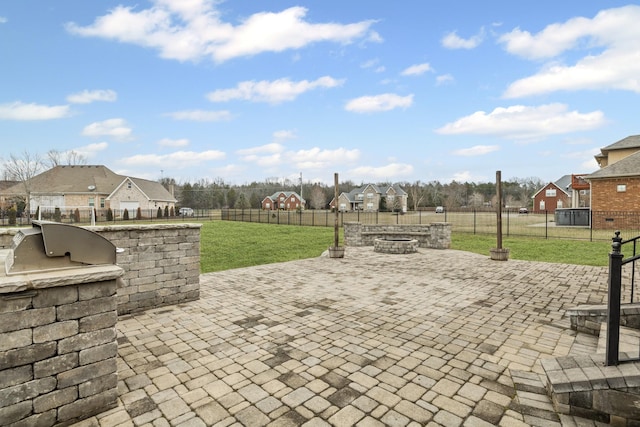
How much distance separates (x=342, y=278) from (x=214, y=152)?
3503 centimetres

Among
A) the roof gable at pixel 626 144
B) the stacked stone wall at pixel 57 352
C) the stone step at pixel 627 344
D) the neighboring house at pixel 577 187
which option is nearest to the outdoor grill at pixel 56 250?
the stacked stone wall at pixel 57 352

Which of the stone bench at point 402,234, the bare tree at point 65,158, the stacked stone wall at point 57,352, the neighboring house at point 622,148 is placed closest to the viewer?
the stacked stone wall at point 57,352

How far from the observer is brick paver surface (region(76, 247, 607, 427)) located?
2.38m

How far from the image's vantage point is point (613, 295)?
7.82 ft

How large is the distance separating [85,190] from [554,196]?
193 ft

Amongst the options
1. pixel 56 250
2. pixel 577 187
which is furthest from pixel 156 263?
pixel 577 187

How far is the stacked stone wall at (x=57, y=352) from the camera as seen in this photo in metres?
2.07

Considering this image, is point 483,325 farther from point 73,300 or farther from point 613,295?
point 73,300

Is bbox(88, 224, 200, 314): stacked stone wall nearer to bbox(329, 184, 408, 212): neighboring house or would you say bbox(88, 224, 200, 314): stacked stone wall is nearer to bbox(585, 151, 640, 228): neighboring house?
bbox(585, 151, 640, 228): neighboring house

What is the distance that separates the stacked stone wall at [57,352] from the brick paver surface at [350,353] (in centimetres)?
21

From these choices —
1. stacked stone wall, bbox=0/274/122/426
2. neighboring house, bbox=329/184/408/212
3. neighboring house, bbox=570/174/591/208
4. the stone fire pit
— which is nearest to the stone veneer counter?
stacked stone wall, bbox=0/274/122/426

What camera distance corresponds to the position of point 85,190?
35.5m

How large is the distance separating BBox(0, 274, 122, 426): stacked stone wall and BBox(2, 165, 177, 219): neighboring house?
36.5m

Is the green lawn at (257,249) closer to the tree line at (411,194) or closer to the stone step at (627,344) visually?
the stone step at (627,344)
